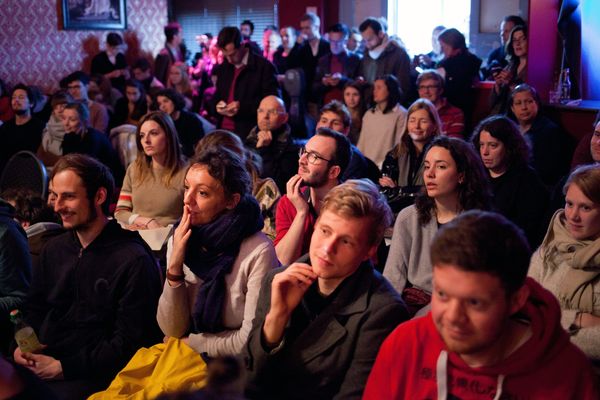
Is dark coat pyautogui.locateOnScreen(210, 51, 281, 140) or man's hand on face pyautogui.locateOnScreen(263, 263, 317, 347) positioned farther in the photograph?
dark coat pyautogui.locateOnScreen(210, 51, 281, 140)

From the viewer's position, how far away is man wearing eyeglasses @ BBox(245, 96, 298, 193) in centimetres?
462

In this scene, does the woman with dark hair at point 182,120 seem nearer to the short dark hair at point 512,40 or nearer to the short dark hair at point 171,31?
the short dark hair at point 512,40

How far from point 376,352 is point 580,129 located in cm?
393

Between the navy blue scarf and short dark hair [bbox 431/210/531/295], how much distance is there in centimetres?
106

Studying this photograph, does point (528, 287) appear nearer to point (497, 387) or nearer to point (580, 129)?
point (497, 387)

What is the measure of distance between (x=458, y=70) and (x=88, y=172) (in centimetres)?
439

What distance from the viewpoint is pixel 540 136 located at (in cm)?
489

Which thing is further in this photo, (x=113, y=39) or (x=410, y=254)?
(x=113, y=39)

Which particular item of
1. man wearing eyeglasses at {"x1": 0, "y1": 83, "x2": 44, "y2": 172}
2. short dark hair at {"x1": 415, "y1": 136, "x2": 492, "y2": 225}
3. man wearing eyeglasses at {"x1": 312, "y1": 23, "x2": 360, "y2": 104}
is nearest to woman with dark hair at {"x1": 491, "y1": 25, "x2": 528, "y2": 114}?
man wearing eyeglasses at {"x1": 312, "y1": 23, "x2": 360, "y2": 104}

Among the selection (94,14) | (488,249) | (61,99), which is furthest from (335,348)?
(94,14)

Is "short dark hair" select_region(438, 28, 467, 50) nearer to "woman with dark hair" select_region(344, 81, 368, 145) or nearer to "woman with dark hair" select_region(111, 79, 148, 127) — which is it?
"woman with dark hair" select_region(344, 81, 368, 145)

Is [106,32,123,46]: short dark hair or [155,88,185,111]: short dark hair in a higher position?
[106,32,123,46]: short dark hair

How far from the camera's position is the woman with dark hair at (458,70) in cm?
627

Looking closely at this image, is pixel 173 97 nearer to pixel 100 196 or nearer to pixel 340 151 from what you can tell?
pixel 340 151
